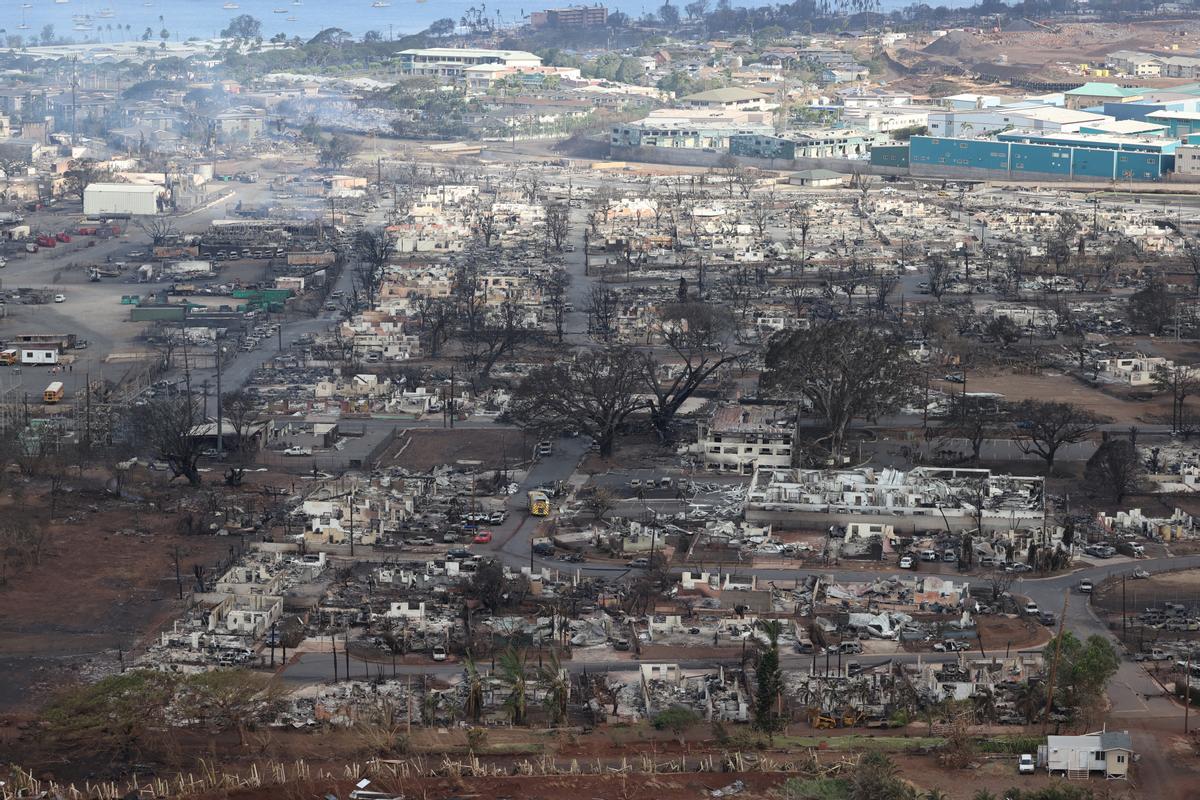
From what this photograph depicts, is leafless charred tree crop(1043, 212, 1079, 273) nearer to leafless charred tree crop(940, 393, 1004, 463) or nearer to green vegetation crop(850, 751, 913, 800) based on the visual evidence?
leafless charred tree crop(940, 393, 1004, 463)

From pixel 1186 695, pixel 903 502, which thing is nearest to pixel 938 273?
pixel 903 502

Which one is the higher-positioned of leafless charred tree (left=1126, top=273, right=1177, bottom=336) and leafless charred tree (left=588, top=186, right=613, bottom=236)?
leafless charred tree (left=1126, top=273, right=1177, bottom=336)

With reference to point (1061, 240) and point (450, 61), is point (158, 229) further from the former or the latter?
point (450, 61)

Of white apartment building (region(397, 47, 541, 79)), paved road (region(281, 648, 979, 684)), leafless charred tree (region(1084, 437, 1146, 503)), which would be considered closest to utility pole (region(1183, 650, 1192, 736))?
paved road (region(281, 648, 979, 684))

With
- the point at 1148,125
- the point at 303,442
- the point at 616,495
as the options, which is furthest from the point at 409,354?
the point at 1148,125

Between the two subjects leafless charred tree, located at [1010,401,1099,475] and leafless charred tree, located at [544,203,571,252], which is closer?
leafless charred tree, located at [1010,401,1099,475]

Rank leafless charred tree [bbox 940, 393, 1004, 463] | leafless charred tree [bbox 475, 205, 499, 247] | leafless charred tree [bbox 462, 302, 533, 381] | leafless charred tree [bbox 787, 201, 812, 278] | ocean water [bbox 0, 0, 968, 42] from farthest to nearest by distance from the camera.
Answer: ocean water [bbox 0, 0, 968, 42], leafless charred tree [bbox 475, 205, 499, 247], leafless charred tree [bbox 787, 201, 812, 278], leafless charred tree [bbox 462, 302, 533, 381], leafless charred tree [bbox 940, 393, 1004, 463]
